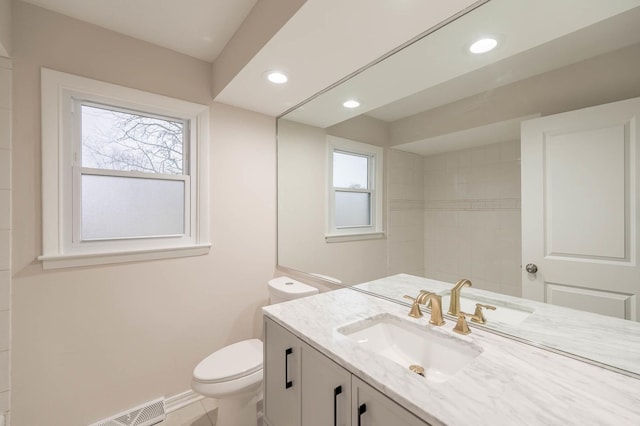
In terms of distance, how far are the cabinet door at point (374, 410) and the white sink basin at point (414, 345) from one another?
0.14 metres

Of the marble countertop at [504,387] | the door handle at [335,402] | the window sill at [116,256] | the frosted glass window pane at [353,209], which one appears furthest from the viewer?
the frosted glass window pane at [353,209]

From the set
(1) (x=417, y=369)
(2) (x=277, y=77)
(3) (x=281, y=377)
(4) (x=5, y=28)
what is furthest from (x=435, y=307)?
(4) (x=5, y=28)

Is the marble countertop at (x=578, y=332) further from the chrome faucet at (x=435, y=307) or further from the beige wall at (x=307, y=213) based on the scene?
the beige wall at (x=307, y=213)

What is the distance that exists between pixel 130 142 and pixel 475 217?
2123mm

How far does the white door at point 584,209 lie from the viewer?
0.82 metres

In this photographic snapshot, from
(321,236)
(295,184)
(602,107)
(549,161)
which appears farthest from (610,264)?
(295,184)

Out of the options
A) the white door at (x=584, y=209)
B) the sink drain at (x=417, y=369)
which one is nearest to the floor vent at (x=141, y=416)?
the sink drain at (x=417, y=369)

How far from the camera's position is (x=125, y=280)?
5.43 feet

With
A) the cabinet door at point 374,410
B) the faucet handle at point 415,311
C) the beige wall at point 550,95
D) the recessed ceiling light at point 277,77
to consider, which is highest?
the recessed ceiling light at point 277,77

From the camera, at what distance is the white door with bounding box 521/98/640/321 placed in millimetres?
819

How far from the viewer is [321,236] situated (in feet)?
6.71

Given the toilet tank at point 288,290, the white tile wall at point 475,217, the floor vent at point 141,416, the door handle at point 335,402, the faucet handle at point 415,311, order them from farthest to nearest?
the toilet tank at point 288,290, the floor vent at point 141,416, the faucet handle at point 415,311, the white tile wall at point 475,217, the door handle at point 335,402

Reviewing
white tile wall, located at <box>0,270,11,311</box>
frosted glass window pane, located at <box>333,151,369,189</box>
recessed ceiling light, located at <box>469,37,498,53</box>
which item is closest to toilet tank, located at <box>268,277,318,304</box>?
frosted glass window pane, located at <box>333,151,369,189</box>

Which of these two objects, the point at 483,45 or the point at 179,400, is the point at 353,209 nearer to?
the point at 483,45
